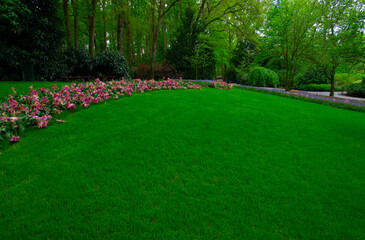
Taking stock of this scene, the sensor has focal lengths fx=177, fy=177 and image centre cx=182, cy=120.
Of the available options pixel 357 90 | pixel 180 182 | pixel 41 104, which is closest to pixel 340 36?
pixel 357 90

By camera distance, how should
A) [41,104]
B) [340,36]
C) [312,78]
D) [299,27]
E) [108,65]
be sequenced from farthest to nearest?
[312,78], [108,65], [299,27], [340,36], [41,104]

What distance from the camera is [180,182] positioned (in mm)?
2164

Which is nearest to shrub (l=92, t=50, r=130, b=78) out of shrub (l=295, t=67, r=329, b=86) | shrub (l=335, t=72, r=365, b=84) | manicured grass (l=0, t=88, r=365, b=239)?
manicured grass (l=0, t=88, r=365, b=239)

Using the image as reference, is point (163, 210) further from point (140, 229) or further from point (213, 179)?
point (213, 179)

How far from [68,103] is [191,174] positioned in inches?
149

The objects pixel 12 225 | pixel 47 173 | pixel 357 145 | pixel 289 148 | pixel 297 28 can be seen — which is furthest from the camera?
pixel 297 28

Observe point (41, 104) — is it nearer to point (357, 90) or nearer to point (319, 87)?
point (357, 90)

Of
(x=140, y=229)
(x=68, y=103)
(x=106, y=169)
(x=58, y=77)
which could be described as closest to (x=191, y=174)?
(x=140, y=229)

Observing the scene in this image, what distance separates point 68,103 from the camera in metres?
4.39

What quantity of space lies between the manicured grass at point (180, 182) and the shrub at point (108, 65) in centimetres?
883

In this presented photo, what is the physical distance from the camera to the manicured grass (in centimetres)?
161

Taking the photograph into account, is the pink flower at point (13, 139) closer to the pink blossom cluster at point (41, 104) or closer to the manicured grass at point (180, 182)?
the pink blossom cluster at point (41, 104)

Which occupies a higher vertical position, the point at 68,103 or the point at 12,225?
the point at 68,103

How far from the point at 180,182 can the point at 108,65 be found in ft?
38.1
